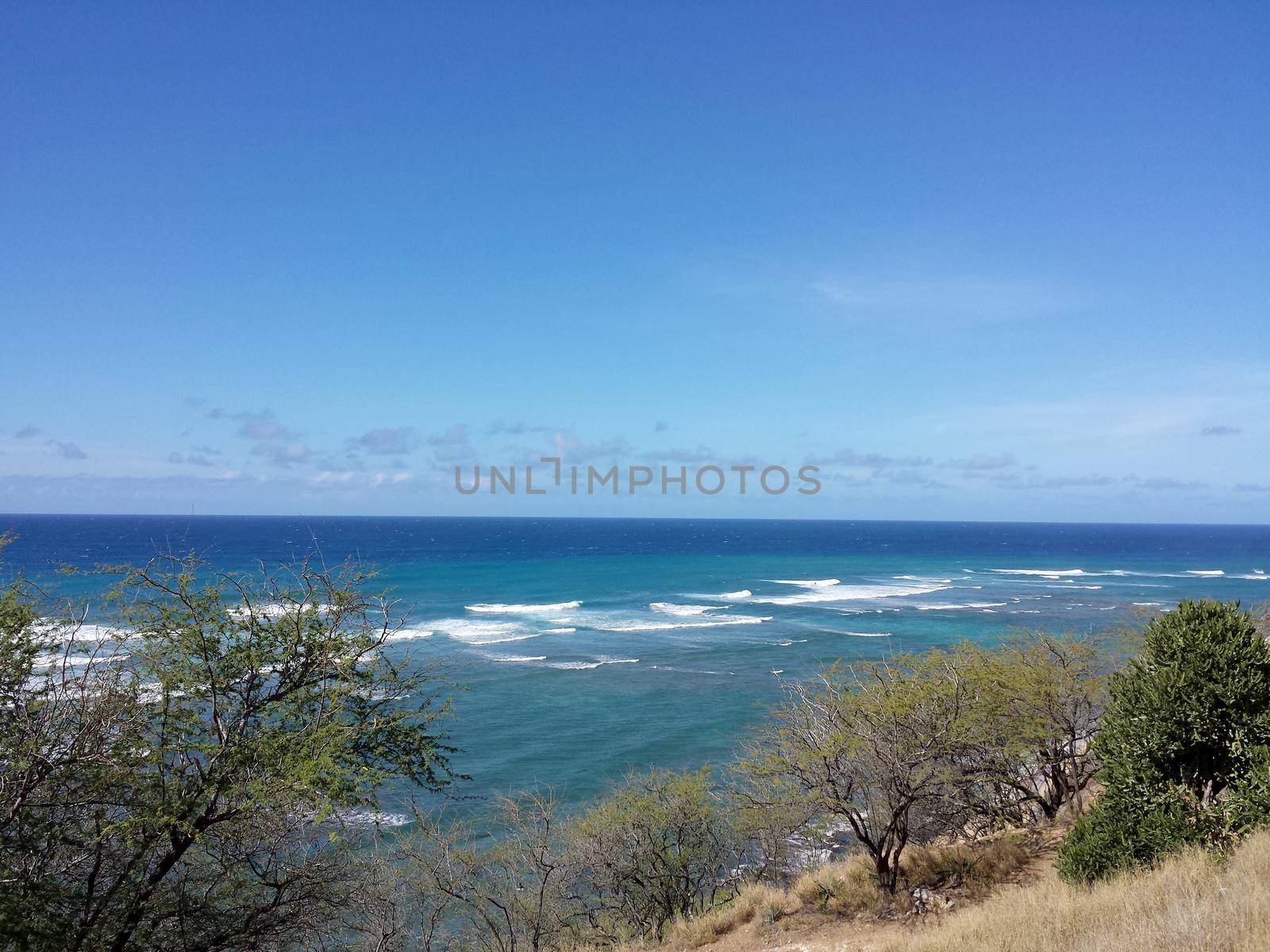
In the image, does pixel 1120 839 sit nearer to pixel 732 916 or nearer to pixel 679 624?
pixel 732 916

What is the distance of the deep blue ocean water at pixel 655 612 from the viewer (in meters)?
28.6

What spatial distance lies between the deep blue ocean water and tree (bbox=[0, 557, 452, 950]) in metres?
1.59

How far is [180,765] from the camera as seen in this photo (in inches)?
374

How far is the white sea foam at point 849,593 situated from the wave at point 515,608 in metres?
17.5

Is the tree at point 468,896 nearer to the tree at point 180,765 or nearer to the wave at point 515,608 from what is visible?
the tree at point 180,765

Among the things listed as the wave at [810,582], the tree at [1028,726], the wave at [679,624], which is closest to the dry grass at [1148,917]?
the tree at [1028,726]

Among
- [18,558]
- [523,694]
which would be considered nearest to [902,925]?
[523,694]

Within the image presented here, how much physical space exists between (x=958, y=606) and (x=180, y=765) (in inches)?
2362

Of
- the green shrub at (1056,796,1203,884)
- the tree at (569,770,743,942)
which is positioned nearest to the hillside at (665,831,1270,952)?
the green shrub at (1056,796,1203,884)

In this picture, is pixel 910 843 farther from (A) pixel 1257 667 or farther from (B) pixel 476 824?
(B) pixel 476 824

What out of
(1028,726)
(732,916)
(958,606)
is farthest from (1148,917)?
(958,606)

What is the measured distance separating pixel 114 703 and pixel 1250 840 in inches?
503

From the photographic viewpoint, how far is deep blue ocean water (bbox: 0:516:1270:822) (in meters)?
28.6

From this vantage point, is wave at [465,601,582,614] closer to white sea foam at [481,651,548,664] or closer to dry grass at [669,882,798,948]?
white sea foam at [481,651,548,664]
